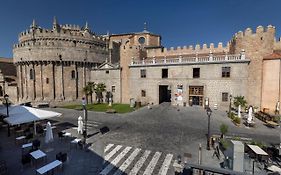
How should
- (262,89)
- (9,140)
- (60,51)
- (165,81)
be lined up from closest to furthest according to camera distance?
(9,140) < (262,89) < (165,81) < (60,51)

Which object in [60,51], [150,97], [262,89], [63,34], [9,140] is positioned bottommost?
[9,140]

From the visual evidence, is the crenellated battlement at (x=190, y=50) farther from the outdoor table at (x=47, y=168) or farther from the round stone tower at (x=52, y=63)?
the outdoor table at (x=47, y=168)

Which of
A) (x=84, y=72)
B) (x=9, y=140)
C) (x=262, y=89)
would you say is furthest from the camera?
(x=84, y=72)

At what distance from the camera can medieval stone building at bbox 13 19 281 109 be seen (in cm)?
2497

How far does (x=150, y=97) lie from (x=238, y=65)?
15.9 m

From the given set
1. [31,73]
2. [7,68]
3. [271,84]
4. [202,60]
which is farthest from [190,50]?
[7,68]

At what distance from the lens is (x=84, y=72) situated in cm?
3916

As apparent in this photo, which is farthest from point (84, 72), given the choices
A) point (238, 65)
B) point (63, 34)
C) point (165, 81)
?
point (238, 65)

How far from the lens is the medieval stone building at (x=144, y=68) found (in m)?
25.0

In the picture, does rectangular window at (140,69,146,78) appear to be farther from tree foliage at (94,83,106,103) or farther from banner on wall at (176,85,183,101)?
tree foliage at (94,83,106,103)

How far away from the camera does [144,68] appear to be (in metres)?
32.4

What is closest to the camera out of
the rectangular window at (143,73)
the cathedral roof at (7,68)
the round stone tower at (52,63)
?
the rectangular window at (143,73)

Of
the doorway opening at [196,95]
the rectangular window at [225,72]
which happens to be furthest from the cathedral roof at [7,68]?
the rectangular window at [225,72]

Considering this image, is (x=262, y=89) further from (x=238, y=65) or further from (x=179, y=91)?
(x=179, y=91)
